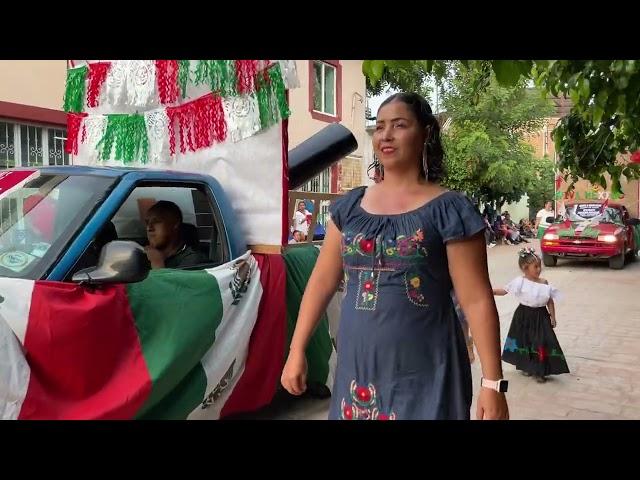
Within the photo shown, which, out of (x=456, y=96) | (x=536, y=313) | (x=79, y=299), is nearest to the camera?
(x=79, y=299)

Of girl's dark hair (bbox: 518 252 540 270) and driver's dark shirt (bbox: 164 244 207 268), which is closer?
driver's dark shirt (bbox: 164 244 207 268)

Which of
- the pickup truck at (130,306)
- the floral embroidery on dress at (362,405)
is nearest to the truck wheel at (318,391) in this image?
the pickup truck at (130,306)

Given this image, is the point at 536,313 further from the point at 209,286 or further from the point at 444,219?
the point at 444,219

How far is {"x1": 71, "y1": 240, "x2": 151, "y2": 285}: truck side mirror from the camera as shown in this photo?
284 cm

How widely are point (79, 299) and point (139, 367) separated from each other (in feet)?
1.51

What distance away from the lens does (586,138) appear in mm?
4883

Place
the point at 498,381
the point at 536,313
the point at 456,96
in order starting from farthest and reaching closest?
the point at 456,96, the point at 536,313, the point at 498,381

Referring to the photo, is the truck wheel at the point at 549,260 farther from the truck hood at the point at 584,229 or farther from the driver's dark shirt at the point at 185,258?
the driver's dark shirt at the point at 185,258

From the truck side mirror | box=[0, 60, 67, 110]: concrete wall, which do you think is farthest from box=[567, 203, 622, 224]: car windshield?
the truck side mirror

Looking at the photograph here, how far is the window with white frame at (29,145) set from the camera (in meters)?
9.27

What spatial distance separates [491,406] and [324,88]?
15060 millimetres

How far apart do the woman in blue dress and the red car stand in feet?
43.2

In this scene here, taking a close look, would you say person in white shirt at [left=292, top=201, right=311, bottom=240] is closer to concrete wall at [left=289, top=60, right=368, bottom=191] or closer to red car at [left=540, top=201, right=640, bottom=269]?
concrete wall at [left=289, top=60, right=368, bottom=191]
